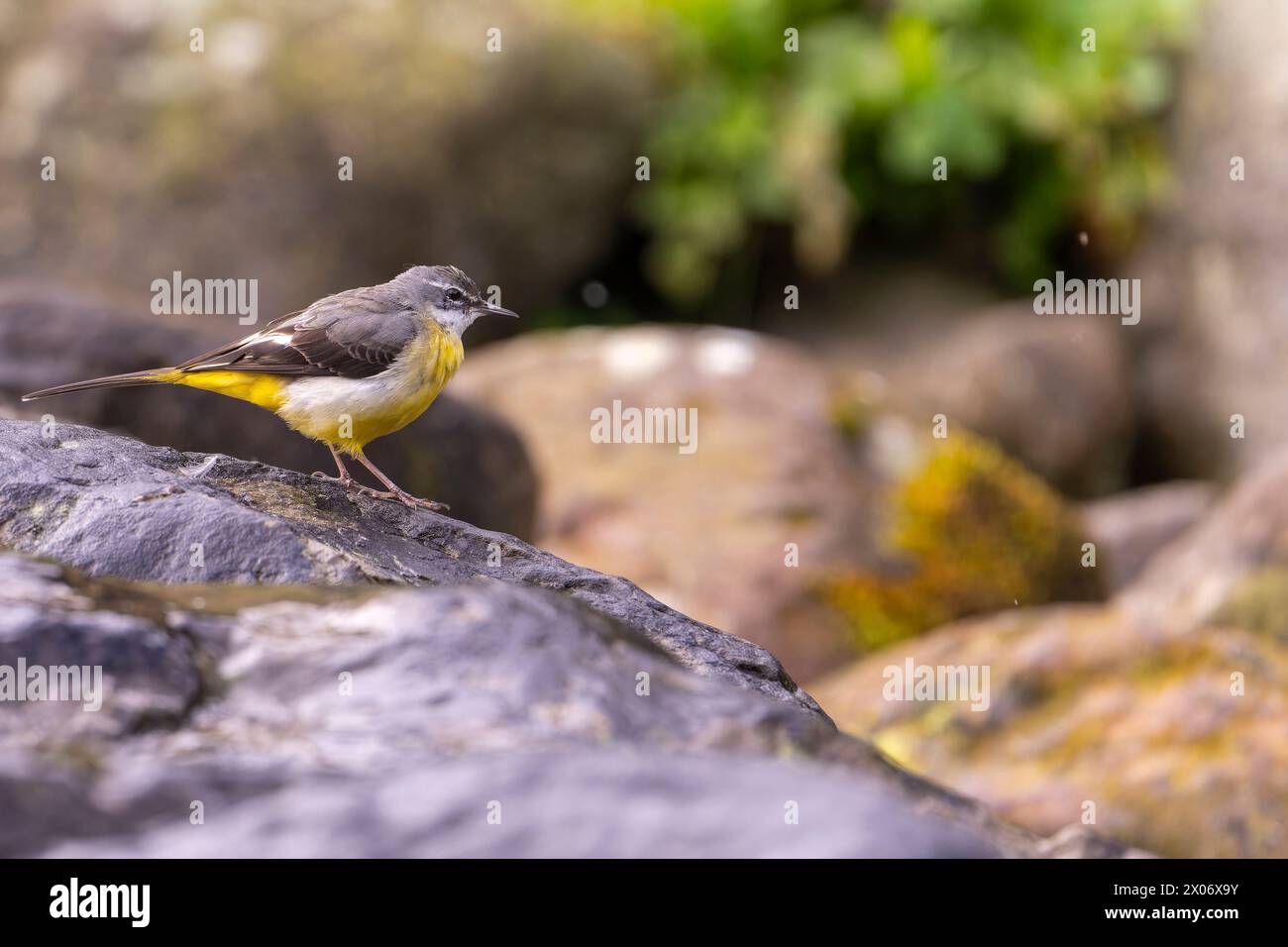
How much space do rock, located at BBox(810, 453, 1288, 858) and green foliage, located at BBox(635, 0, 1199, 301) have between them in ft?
26.3

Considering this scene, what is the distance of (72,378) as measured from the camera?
774cm

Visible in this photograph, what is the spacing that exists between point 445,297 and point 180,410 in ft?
7.69

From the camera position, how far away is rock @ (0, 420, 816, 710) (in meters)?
4.39

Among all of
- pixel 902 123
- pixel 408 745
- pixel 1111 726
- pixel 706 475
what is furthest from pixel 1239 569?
pixel 408 745

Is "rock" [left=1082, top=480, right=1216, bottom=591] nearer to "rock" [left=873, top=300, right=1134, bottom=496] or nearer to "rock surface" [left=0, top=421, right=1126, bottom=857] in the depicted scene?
"rock" [left=873, top=300, right=1134, bottom=496]

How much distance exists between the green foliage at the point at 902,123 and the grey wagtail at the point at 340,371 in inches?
373

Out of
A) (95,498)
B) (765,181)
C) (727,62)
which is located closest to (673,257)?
(765,181)

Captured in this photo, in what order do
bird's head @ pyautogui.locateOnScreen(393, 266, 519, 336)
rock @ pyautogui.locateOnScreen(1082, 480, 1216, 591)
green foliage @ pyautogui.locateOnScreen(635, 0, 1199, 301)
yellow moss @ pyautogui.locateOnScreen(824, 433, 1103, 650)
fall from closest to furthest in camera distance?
bird's head @ pyautogui.locateOnScreen(393, 266, 519, 336)
yellow moss @ pyautogui.locateOnScreen(824, 433, 1103, 650)
rock @ pyautogui.locateOnScreen(1082, 480, 1216, 591)
green foliage @ pyautogui.locateOnScreen(635, 0, 1199, 301)

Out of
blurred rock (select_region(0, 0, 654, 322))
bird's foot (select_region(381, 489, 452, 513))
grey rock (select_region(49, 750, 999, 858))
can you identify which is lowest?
grey rock (select_region(49, 750, 999, 858))

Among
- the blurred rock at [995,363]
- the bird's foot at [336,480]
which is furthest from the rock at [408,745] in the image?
the blurred rock at [995,363]

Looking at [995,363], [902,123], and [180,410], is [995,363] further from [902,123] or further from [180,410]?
[180,410]

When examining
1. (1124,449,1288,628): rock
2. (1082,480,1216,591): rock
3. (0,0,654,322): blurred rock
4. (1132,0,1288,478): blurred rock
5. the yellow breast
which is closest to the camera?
the yellow breast

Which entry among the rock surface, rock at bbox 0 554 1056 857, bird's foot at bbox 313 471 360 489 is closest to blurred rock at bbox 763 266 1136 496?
bird's foot at bbox 313 471 360 489

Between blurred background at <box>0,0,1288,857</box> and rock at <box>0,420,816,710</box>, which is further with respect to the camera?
blurred background at <box>0,0,1288,857</box>
